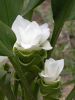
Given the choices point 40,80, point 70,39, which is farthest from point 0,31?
point 70,39

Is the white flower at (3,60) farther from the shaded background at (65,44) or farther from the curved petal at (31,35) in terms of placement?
the shaded background at (65,44)

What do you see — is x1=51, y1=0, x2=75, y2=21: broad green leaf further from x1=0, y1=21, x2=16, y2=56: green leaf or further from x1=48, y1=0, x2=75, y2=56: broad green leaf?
x1=0, y1=21, x2=16, y2=56: green leaf

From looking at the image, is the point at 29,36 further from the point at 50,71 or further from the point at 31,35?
the point at 50,71

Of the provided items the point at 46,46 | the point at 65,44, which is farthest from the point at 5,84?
the point at 65,44

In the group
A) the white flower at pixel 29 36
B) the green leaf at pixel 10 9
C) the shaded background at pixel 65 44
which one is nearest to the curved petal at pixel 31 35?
the white flower at pixel 29 36

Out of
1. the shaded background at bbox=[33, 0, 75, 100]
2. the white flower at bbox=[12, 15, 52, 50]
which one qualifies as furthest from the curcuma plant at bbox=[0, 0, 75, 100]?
the shaded background at bbox=[33, 0, 75, 100]
